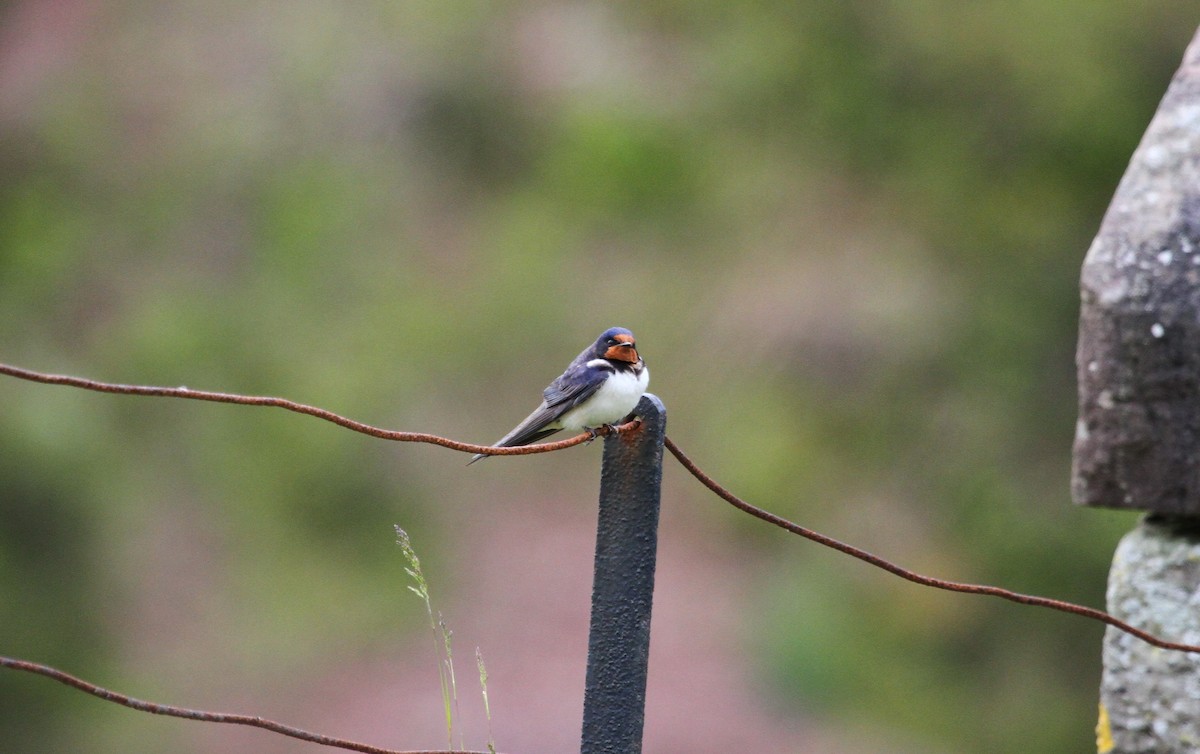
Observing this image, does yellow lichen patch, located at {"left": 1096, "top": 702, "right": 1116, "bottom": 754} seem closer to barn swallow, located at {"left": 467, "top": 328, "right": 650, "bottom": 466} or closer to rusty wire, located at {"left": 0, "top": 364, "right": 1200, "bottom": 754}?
rusty wire, located at {"left": 0, "top": 364, "right": 1200, "bottom": 754}

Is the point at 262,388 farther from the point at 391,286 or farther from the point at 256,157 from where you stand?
the point at 256,157

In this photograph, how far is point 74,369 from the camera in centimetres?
993

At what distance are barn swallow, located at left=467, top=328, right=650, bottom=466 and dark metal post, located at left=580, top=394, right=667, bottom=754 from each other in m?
1.15

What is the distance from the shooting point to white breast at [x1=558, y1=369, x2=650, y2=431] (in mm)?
3564

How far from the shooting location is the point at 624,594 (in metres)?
2.37

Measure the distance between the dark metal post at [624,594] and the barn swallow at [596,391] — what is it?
1147 millimetres

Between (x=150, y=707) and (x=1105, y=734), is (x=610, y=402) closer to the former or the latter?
(x=1105, y=734)

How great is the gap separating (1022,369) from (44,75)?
369 inches

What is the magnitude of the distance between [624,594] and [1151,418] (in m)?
1.60

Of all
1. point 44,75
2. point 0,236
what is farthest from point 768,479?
point 44,75

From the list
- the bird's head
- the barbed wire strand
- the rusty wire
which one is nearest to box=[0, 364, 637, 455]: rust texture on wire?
the rusty wire

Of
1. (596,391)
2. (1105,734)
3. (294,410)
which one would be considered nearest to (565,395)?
(596,391)

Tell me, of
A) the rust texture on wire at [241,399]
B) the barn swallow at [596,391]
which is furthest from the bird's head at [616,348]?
the rust texture on wire at [241,399]

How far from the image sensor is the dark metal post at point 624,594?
2354 millimetres
